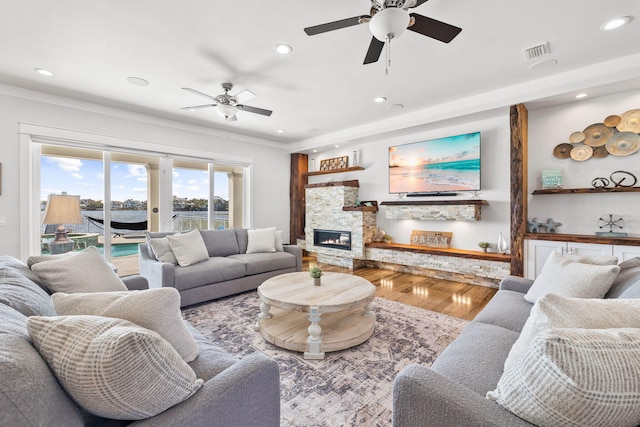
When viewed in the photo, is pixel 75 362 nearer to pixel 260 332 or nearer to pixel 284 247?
pixel 260 332

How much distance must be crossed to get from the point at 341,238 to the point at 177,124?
364 cm

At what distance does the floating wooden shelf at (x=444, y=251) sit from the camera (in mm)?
4004

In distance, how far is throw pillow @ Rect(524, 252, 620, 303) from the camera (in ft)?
5.41

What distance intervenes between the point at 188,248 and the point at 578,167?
201 inches

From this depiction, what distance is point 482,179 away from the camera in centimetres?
442

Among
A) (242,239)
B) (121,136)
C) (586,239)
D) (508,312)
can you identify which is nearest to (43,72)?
(121,136)

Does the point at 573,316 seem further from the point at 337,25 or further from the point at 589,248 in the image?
the point at 589,248

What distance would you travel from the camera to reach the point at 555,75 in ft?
10.9

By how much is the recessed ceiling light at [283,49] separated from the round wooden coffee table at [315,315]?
2.26m

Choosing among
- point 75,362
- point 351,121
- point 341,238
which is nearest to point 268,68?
point 351,121

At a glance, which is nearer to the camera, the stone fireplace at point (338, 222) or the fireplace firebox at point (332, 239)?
the stone fireplace at point (338, 222)

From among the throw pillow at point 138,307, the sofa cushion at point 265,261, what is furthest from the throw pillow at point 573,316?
the sofa cushion at point 265,261

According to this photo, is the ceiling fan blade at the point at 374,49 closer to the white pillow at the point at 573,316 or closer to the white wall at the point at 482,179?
the white pillow at the point at 573,316

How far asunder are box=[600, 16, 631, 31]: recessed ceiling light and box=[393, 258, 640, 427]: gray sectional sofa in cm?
197
